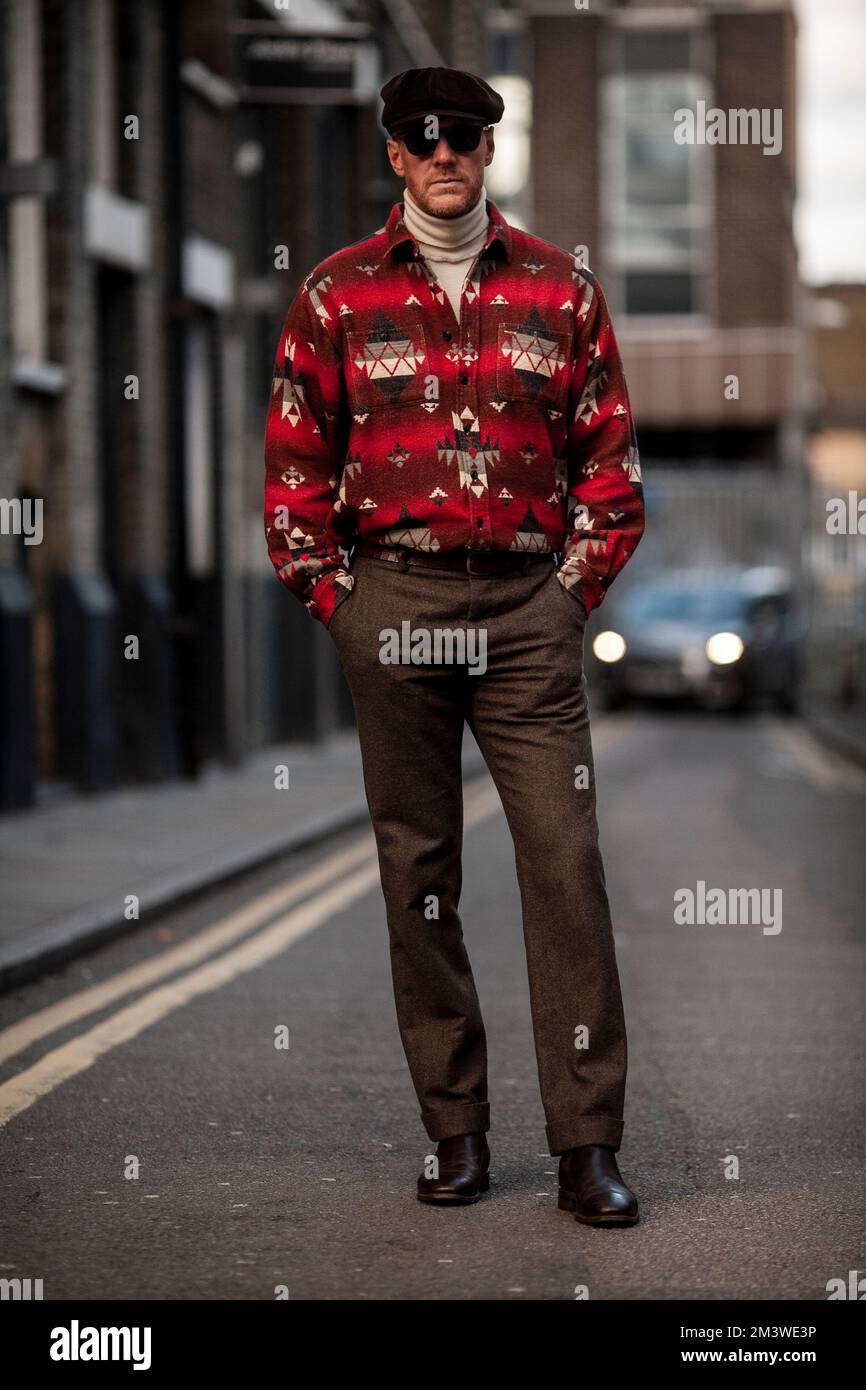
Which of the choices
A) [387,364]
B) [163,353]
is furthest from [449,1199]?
[163,353]

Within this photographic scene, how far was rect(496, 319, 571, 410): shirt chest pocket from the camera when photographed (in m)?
4.36

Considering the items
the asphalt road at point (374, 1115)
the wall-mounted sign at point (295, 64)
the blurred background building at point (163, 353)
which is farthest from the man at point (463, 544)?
the wall-mounted sign at point (295, 64)

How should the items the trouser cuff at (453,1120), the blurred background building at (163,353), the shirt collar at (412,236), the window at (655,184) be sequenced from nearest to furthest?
the shirt collar at (412,236), the trouser cuff at (453,1120), the blurred background building at (163,353), the window at (655,184)

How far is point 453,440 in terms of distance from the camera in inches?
171

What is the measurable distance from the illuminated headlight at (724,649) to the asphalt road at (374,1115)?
1392 centimetres

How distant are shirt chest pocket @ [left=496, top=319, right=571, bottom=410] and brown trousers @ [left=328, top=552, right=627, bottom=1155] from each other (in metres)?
0.35

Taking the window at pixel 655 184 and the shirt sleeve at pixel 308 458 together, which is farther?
the window at pixel 655 184

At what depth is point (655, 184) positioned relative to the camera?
129 feet

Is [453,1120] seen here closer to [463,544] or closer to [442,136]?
[463,544]

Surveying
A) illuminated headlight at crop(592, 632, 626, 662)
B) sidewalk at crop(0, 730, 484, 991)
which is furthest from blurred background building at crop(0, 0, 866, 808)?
illuminated headlight at crop(592, 632, 626, 662)

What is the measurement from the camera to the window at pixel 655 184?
39156mm

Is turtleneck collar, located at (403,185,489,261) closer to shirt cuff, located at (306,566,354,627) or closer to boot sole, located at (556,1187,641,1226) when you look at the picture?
shirt cuff, located at (306,566,354,627)

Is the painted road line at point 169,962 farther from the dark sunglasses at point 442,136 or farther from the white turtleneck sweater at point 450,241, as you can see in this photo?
the dark sunglasses at point 442,136

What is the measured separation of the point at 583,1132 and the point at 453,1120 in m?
0.30
